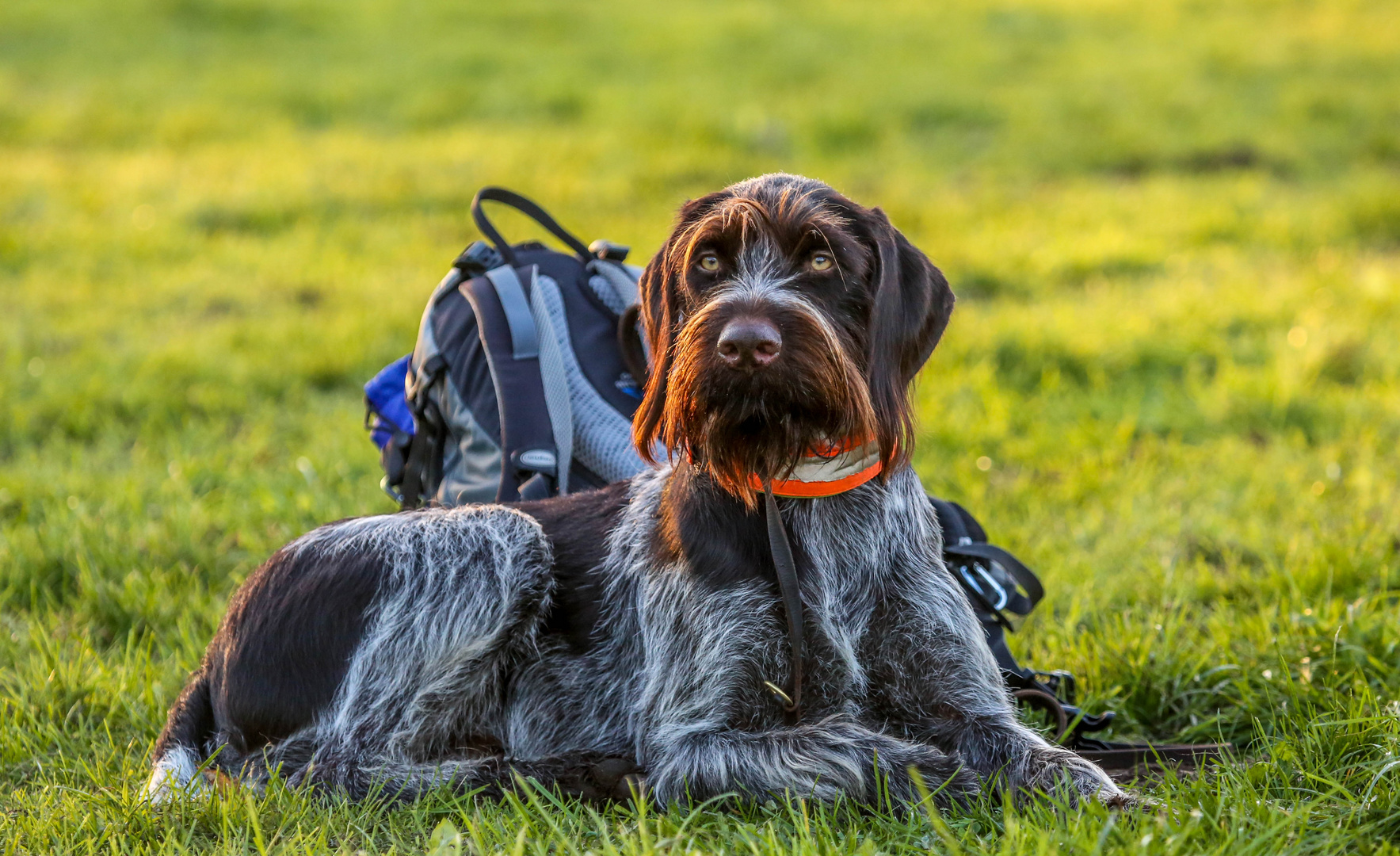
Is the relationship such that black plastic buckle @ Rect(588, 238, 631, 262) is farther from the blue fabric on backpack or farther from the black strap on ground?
the black strap on ground

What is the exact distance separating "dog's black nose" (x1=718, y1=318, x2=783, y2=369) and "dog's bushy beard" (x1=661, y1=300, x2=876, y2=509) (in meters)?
0.03

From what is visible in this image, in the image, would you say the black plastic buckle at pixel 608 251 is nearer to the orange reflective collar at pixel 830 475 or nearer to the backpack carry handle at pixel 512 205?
the backpack carry handle at pixel 512 205

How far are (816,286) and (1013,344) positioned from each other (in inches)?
189

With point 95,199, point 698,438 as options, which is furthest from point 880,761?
point 95,199

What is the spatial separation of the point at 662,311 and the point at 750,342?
62cm

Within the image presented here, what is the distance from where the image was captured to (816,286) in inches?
130

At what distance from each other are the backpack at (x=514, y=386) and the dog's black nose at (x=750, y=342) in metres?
1.36

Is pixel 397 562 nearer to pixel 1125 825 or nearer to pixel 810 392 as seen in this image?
pixel 810 392

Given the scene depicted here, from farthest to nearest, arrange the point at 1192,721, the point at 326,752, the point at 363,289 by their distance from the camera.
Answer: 1. the point at 363,289
2. the point at 1192,721
3. the point at 326,752

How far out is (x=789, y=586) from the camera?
340 cm

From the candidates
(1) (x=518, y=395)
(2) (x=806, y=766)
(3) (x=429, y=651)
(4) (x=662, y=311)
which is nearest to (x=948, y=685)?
(2) (x=806, y=766)

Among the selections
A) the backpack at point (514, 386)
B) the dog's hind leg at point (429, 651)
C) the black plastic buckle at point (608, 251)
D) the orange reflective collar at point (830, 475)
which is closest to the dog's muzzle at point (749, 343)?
the orange reflective collar at point (830, 475)

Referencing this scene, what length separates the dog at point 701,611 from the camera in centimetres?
327

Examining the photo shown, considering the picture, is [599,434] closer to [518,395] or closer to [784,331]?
[518,395]
